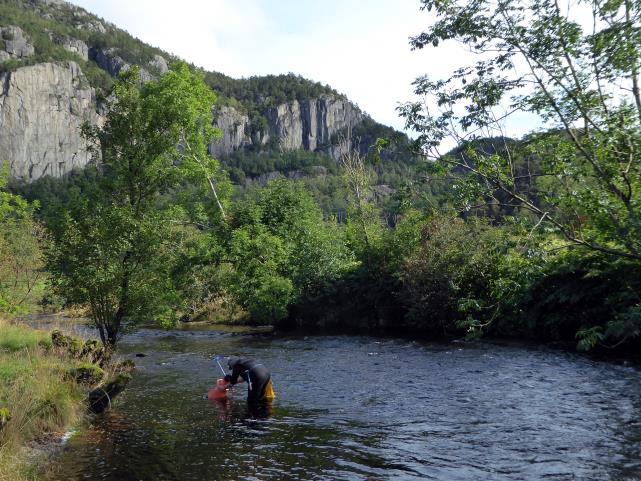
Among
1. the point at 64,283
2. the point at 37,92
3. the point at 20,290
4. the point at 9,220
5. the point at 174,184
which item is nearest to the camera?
the point at 64,283

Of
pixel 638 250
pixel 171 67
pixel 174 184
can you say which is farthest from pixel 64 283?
pixel 638 250

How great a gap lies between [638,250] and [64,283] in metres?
17.6

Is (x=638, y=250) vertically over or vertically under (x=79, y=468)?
over

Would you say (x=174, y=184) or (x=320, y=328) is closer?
(x=174, y=184)

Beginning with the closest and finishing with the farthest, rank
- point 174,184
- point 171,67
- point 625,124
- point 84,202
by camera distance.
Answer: point 625,124, point 84,202, point 174,184, point 171,67

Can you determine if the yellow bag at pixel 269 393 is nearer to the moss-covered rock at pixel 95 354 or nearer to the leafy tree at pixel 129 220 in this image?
the moss-covered rock at pixel 95 354

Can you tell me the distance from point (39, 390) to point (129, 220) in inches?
373

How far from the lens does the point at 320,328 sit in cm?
3241

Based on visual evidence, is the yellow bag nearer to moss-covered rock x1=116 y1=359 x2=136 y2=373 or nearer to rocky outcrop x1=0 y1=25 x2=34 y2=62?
moss-covered rock x1=116 y1=359 x2=136 y2=373

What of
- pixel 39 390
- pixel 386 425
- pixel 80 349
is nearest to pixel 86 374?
pixel 39 390

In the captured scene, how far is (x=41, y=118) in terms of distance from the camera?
152 meters

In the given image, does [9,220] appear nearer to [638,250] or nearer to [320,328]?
[320,328]

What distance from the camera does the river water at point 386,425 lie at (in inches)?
359

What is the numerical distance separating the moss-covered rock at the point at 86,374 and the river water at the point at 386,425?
954 mm
